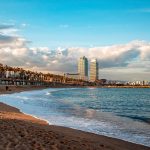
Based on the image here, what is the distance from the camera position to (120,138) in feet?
56.1

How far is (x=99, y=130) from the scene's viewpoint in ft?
65.6

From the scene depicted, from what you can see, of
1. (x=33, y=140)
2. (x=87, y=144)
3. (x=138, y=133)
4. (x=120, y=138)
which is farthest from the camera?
(x=138, y=133)

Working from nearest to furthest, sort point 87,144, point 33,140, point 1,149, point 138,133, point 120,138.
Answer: point 1,149 → point 33,140 → point 87,144 → point 120,138 → point 138,133

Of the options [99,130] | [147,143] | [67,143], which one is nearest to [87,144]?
[67,143]

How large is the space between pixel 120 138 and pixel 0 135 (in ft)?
22.4

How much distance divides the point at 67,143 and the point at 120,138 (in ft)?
15.6

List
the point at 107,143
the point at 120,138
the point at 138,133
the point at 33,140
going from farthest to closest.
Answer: the point at 138,133
the point at 120,138
the point at 107,143
the point at 33,140

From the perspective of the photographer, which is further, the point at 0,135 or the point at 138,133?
the point at 138,133

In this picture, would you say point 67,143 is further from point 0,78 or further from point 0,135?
point 0,78

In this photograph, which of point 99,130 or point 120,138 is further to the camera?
point 99,130

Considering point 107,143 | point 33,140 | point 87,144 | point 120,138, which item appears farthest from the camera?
point 120,138

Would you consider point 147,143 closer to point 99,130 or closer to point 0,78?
point 99,130

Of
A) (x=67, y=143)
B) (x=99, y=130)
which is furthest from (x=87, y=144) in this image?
(x=99, y=130)

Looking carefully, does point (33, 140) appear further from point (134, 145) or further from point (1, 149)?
point (134, 145)
